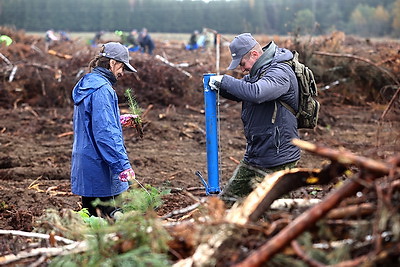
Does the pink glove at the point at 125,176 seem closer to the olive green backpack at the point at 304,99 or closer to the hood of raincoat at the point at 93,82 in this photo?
the hood of raincoat at the point at 93,82

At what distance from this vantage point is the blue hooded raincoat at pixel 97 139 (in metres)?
4.41

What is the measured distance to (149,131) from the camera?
432 inches

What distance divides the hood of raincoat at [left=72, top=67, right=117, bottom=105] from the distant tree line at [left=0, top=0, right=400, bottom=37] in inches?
1894

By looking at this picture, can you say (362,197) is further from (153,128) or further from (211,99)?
(153,128)

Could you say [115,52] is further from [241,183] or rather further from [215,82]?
[241,183]

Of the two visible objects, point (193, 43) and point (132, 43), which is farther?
point (193, 43)

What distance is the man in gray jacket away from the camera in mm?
4363

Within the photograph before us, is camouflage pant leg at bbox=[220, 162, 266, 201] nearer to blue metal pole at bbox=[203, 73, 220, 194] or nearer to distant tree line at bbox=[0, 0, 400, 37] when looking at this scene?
blue metal pole at bbox=[203, 73, 220, 194]

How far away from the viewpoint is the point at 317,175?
8.71 feet

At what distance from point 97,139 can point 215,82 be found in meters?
1.19

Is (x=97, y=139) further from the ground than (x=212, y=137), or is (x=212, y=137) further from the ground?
(x=97, y=139)

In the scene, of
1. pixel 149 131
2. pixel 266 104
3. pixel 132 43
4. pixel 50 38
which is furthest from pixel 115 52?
pixel 50 38

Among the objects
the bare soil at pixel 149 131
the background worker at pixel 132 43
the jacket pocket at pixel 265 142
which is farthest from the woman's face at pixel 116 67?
the background worker at pixel 132 43

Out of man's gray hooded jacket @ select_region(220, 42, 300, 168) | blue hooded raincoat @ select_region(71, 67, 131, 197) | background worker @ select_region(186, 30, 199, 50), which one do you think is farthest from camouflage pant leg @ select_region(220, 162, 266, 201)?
background worker @ select_region(186, 30, 199, 50)
